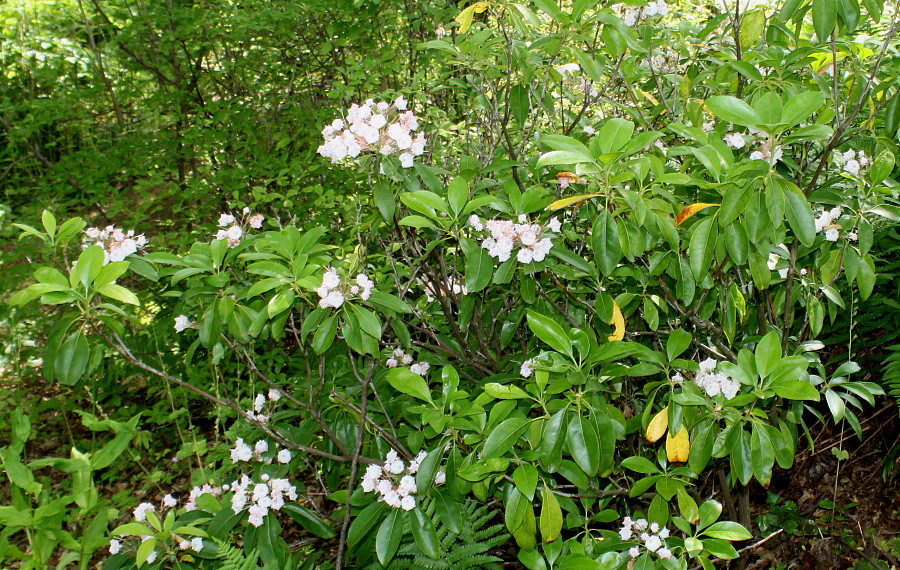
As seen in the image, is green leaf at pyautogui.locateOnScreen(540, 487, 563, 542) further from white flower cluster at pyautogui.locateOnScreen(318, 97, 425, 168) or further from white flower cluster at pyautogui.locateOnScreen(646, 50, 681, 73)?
white flower cluster at pyautogui.locateOnScreen(646, 50, 681, 73)

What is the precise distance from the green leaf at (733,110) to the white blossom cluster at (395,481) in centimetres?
108

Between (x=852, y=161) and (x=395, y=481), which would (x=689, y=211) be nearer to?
(x=852, y=161)

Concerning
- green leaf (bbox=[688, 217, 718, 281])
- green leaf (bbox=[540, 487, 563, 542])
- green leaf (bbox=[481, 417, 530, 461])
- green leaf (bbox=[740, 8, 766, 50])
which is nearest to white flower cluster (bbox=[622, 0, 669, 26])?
green leaf (bbox=[740, 8, 766, 50])

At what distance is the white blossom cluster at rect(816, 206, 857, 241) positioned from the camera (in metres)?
1.75

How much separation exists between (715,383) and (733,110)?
0.60 metres

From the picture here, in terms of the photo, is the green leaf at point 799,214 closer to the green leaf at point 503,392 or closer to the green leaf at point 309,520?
the green leaf at point 503,392

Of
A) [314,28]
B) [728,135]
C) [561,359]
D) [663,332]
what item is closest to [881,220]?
[728,135]

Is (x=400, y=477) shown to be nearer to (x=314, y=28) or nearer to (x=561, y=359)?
(x=561, y=359)

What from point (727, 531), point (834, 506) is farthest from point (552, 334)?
point (834, 506)

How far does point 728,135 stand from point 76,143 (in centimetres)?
564

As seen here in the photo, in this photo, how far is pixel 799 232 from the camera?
1.49 meters

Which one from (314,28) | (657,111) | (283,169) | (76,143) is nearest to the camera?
(657,111)

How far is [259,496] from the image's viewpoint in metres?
1.88

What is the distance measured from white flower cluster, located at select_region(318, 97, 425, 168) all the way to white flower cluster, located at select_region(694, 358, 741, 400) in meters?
0.91
